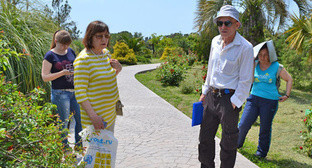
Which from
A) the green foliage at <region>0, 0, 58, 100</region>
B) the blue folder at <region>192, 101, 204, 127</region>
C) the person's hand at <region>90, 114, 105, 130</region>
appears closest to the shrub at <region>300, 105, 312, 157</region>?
the blue folder at <region>192, 101, 204, 127</region>

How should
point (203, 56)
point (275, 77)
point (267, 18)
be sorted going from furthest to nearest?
point (203, 56), point (267, 18), point (275, 77)

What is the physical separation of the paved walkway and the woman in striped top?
4.33ft

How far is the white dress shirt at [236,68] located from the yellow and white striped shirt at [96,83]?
1211 millimetres

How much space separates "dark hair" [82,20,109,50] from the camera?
2725mm

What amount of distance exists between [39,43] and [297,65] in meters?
11.5

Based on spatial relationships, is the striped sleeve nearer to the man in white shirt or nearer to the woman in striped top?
the woman in striped top

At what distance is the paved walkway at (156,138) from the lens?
402 cm

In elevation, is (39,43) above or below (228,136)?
above

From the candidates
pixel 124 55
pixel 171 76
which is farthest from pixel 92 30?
pixel 124 55

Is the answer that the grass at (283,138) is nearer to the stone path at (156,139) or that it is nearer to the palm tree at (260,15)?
the stone path at (156,139)

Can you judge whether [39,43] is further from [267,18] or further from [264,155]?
[267,18]

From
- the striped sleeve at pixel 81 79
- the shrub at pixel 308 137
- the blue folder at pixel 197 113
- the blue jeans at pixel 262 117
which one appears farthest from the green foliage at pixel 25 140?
the shrub at pixel 308 137

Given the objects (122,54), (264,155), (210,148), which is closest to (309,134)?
(264,155)

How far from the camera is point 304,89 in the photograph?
12.5 metres
